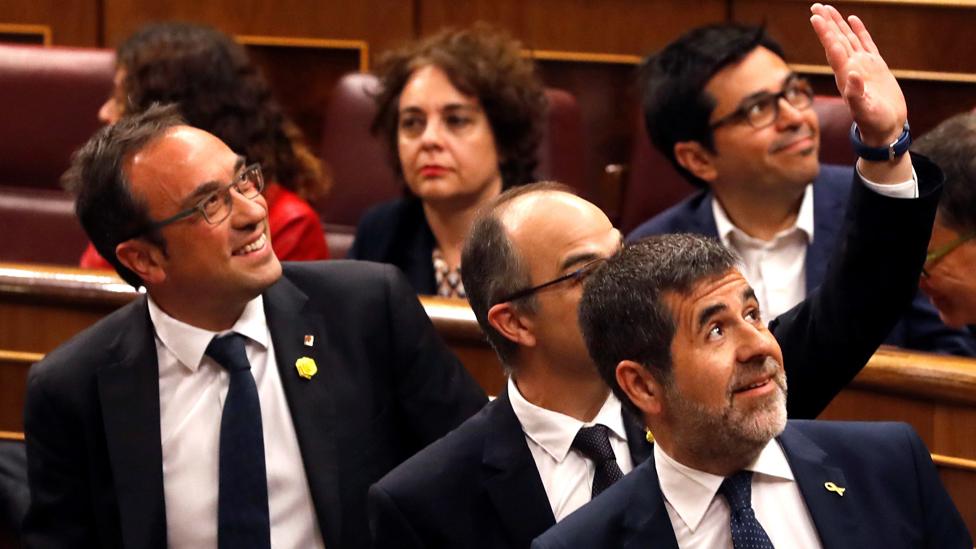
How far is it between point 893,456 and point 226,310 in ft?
1.81

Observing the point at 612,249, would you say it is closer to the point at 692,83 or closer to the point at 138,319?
the point at 138,319

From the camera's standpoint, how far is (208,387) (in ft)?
4.16

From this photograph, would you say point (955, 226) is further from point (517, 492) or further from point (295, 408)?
point (295, 408)

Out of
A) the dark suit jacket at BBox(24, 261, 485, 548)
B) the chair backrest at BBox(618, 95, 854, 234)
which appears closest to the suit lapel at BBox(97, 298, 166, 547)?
the dark suit jacket at BBox(24, 261, 485, 548)

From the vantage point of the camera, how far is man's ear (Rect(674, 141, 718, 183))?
5.61ft

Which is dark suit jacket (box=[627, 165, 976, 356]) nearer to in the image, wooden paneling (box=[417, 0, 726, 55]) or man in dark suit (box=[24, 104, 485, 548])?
man in dark suit (box=[24, 104, 485, 548])

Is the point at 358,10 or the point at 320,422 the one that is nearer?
the point at 320,422

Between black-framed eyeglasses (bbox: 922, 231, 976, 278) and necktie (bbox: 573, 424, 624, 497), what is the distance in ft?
1.18

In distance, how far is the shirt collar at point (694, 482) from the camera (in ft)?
3.17

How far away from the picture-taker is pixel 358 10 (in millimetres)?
Answer: 2348

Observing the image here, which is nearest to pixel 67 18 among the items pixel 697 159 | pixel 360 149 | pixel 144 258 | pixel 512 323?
pixel 360 149

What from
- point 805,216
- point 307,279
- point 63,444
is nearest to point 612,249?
point 307,279

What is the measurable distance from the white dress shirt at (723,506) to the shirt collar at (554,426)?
0.14m

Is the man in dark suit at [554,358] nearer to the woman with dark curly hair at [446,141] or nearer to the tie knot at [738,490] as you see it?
the tie knot at [738,490]
